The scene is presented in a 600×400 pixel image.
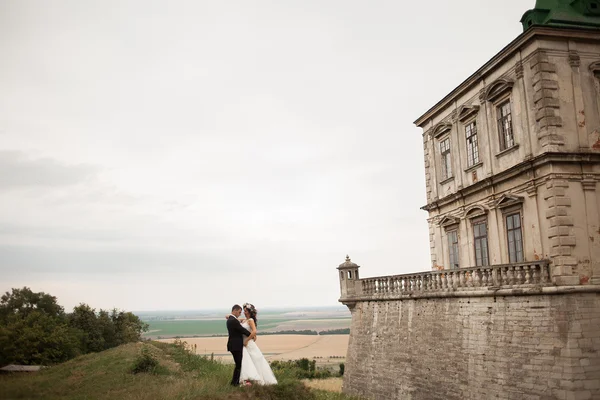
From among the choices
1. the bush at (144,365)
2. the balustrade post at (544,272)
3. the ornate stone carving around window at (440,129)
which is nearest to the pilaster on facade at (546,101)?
the balustrade post at (544,272)

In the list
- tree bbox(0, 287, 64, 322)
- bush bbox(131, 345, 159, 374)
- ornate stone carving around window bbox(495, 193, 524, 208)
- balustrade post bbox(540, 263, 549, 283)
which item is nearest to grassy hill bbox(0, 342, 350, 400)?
bush bbox(131, 345, 159, 374)

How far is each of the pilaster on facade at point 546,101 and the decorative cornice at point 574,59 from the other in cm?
68

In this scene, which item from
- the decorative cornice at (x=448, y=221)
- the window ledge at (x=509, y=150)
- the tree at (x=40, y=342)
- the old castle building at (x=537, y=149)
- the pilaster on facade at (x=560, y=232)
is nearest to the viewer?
the pilaster on facade at (x=560, y=232)

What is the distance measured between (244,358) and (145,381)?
3.46 meters

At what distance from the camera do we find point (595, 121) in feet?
58.1

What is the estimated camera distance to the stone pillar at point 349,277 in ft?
87.2

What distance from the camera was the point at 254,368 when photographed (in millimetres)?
11477

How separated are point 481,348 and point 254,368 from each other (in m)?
9.64

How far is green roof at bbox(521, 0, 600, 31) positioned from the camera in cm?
1979

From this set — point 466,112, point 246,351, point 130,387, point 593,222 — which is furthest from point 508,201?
point 130,387

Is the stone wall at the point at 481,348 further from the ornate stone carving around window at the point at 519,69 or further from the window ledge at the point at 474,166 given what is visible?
the ornate stone carving around window at the point at 519,69

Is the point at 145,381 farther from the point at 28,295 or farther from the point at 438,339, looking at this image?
the point at 28,295

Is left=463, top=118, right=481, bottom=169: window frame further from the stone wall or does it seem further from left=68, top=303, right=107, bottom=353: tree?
left=68, top=303, right=107, bottom=353: tree

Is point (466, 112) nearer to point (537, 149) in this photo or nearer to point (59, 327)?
point (537, 149)
